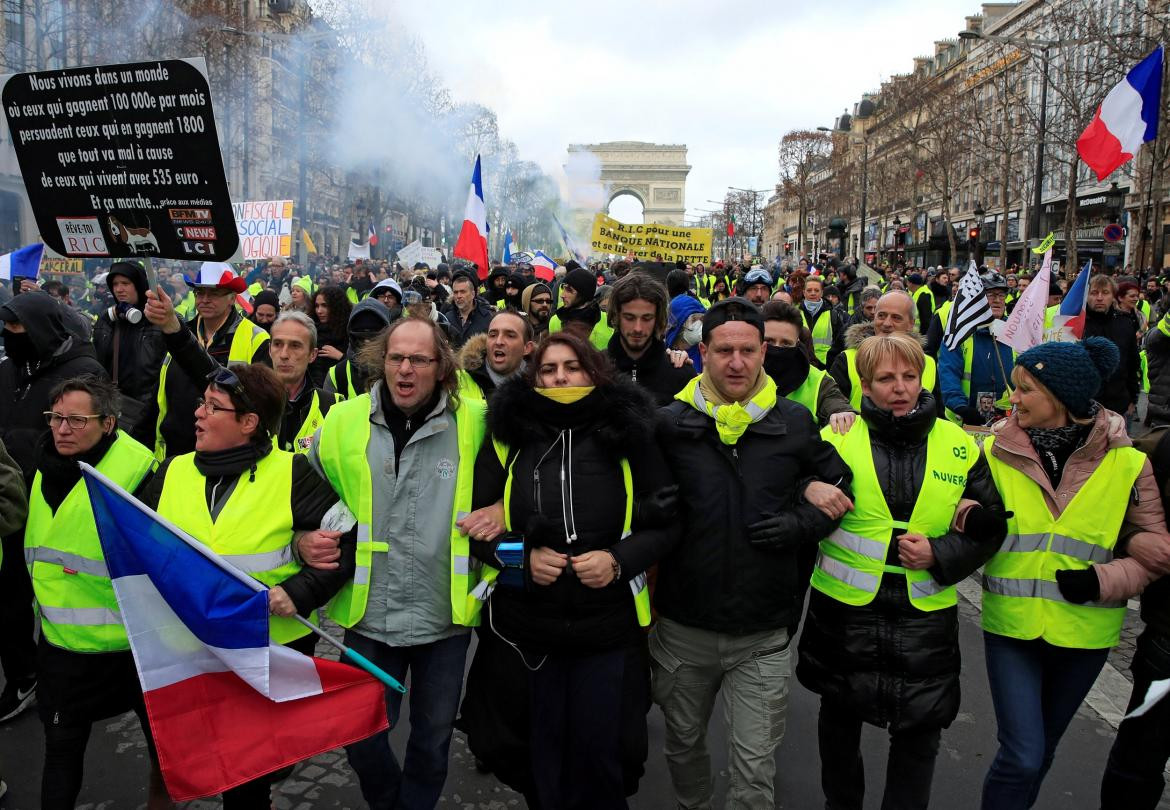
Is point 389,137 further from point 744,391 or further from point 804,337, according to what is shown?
→ point 744,391

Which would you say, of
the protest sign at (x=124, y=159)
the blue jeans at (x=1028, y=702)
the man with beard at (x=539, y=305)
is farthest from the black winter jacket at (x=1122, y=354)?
the protest sign at (x=124, y=159)

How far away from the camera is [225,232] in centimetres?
407

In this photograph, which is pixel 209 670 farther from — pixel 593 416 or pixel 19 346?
pixel 19 346

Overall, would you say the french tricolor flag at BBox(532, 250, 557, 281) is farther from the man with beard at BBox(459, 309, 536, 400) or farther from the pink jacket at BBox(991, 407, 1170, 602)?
the pink jacket at BBox(991, 407, 1170, 602)

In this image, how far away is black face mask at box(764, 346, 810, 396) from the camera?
4.54 metres

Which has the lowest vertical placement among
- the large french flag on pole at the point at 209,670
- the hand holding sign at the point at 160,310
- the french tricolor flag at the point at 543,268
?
the large french flag on pole at the point at 209,670

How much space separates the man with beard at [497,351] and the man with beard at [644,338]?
1.67 feet

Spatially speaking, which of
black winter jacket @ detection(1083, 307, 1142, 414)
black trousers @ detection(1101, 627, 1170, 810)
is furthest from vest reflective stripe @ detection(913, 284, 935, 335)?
black trousers @ detection(1101, 627, 1170, 810)

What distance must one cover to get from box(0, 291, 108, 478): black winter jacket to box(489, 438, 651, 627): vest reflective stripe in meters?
2.32

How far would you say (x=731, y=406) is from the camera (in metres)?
3.07

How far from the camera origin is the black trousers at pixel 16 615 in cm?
411

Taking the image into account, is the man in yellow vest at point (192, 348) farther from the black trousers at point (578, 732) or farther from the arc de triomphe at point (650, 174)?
the arc de triomphe at point (650, 174)

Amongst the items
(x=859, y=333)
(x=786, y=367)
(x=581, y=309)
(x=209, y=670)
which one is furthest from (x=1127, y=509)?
(x=581, y=309)

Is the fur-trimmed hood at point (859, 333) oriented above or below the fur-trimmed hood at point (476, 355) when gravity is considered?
above
